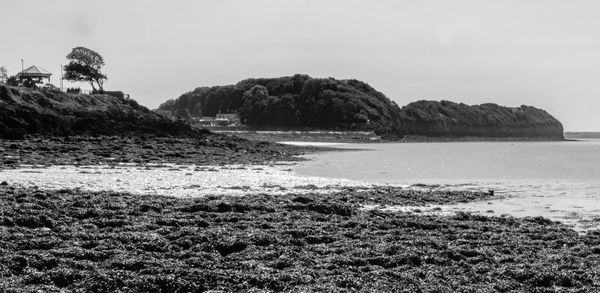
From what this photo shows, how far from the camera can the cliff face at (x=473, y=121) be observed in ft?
518

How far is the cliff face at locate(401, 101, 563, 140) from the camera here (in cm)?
15800

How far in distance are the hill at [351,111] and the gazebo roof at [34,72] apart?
74384mm

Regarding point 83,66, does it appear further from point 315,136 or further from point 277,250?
point 277,250

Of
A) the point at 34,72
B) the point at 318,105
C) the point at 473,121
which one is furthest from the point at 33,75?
the point at 473,121

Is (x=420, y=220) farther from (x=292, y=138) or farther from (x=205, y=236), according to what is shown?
(x=292, y=138)

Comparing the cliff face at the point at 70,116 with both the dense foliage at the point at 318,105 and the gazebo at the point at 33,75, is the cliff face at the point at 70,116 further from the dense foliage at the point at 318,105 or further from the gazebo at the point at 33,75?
the dense foliage at the point at 318,105

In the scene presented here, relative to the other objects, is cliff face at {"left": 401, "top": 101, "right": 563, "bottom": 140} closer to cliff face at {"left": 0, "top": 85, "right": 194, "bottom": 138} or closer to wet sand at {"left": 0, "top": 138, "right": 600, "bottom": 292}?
cliff face at {"left": 0, "top": 85, "right": 194, "bottom": 138}

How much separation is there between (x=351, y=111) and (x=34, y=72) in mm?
85271

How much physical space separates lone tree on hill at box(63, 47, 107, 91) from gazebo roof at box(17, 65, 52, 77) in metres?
6.68

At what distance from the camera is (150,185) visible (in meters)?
23.8

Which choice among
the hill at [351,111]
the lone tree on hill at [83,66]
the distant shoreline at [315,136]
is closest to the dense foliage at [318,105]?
the hill at [351,111]

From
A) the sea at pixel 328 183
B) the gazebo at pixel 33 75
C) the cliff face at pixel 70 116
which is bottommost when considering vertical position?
the sea at pixel 328 183

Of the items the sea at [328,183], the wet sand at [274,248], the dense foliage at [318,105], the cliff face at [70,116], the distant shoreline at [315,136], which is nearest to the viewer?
the wet sand at [274,248]

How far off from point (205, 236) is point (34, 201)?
6252 mm
